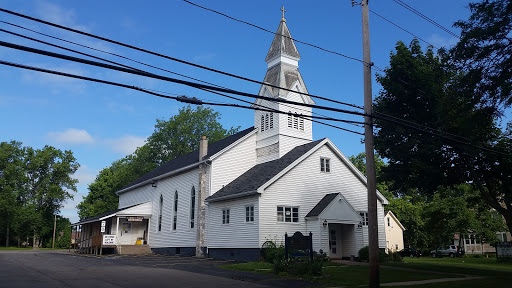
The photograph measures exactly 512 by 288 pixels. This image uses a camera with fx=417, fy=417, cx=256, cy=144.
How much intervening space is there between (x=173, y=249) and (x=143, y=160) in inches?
1317

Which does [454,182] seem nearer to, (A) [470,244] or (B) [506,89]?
(B) [506,89]

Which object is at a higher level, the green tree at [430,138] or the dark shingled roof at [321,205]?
the green tree at [430,138]

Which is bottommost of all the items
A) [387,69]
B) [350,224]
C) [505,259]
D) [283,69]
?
[505,259]

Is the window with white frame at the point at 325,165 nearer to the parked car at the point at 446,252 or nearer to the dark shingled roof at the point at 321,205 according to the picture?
the dark shingled roof at the point at 321,205

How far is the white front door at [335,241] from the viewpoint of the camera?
28453 mm

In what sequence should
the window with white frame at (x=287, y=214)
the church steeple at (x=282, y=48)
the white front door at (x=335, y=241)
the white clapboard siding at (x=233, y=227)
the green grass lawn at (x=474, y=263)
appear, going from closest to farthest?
the white clapboard siding at (x=233, y=227)
the window with white frame at (x=287, y=214)
the green grass lawn at (x=474, y=263)
the white front door at (x=335, y=241)
the church steeple at (x=282, y=48)

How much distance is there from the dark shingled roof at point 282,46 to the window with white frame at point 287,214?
47.7ft

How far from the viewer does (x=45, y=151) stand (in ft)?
239

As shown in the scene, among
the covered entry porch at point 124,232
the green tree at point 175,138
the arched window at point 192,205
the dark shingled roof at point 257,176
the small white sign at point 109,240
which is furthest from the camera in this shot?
the green tree at point 175,138

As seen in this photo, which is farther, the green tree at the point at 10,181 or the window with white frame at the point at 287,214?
the green tree at the point at 10,181

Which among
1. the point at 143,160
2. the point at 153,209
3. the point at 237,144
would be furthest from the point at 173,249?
the point at 143,160

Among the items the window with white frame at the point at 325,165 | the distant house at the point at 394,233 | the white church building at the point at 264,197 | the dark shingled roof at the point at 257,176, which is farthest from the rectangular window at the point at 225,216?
the distant house at the point at 394,233

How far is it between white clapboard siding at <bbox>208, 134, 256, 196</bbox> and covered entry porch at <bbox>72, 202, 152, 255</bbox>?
11.5 meters

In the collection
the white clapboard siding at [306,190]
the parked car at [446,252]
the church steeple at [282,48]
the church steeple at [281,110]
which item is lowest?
the parked car at [446,252]
